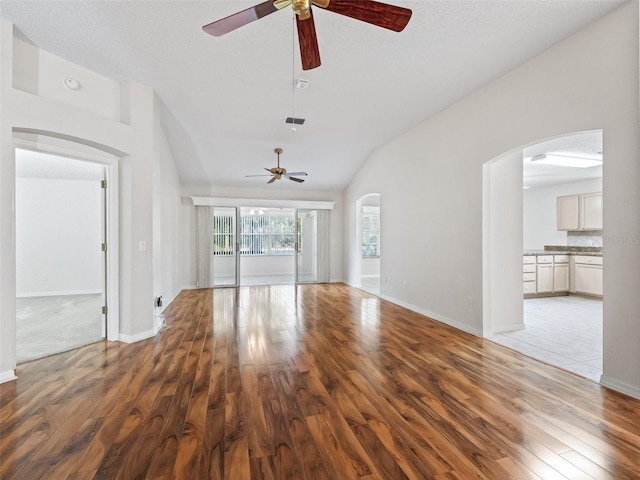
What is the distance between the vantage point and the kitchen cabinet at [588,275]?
5848mm

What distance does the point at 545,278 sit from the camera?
242 inches

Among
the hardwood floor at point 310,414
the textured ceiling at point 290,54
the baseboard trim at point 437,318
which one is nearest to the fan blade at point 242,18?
the textured ceiling at point 290,54

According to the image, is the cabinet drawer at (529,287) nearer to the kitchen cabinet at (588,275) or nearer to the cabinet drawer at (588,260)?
the kitchen cabinet at (588,275)

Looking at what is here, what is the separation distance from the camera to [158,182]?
14.5ft

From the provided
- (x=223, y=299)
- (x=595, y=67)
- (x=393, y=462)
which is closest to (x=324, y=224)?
(x=223, y=299)

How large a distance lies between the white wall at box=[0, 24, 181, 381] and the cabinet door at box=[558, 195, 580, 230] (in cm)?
813

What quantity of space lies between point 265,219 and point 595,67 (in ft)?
28.2

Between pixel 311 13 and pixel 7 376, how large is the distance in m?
3.78

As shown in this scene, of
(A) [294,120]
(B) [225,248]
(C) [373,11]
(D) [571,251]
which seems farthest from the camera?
(B) [225,248]

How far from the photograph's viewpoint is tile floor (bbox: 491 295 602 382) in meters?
3.02

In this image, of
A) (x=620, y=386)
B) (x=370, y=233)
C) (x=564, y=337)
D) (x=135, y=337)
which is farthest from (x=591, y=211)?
(x=135, y=337)

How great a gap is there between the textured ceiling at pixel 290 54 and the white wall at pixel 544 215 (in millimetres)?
4398

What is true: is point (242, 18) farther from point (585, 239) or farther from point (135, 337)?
point (585, 239)

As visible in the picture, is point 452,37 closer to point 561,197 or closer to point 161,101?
point 161,101
